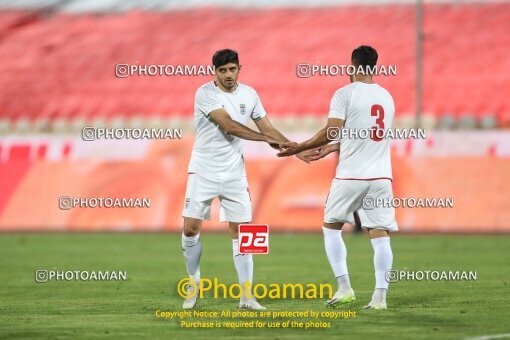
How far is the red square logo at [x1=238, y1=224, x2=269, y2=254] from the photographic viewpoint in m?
11.7

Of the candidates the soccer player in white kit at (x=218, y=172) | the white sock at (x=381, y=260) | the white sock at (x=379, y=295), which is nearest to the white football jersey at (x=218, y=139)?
the soccer player in white kit at (x=218, y=172)

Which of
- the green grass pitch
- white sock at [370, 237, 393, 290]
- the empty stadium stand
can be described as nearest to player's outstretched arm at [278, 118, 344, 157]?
white sock at [370, 237, 393, 290]

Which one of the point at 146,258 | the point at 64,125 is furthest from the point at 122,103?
the point at 146,258

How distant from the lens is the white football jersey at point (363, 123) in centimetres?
1153

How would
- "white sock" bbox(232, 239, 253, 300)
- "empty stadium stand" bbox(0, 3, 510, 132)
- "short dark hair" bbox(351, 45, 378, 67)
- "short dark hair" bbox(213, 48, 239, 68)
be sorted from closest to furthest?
"short dark hair" bbox(351, 45, 378, 67), "short dark hair" bbox(213, 48, 239, 68), "white sock" bbox(232, 239, 253, 300), "empty stadium stand" bbox(0, 3, 510, 132)

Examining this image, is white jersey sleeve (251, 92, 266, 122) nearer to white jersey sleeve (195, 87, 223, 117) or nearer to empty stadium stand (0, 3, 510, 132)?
white jersey sleeve (195, 87, 223, 117)

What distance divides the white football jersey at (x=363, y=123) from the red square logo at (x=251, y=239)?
97cm

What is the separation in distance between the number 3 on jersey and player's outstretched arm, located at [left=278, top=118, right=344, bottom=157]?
32 centimetres

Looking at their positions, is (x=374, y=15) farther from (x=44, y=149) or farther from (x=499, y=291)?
(x=499, y=291)

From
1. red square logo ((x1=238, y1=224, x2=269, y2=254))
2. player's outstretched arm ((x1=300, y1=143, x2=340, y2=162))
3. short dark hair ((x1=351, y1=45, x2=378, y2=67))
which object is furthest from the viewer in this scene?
player's outstretched arm ((x1=300, y1=143, x2=340, y2=162))

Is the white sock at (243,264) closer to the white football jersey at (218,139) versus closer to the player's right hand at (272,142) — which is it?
the white football jersey at (218,139)

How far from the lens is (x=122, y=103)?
130ft

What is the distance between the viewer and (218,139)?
11.9m

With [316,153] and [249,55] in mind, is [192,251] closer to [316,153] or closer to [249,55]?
[316,153]
